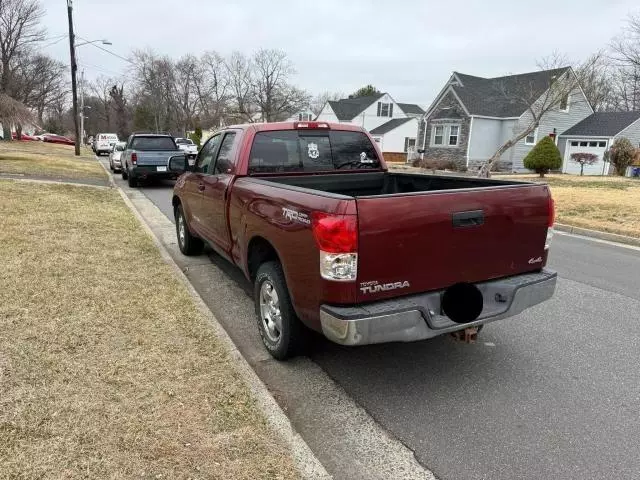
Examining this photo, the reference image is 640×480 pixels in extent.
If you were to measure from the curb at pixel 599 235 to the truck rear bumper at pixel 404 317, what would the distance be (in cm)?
707

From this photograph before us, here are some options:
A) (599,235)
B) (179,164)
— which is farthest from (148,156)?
(599,235)

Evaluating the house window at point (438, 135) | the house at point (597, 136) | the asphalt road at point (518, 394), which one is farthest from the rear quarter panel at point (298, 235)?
the house window at point (438, 135)

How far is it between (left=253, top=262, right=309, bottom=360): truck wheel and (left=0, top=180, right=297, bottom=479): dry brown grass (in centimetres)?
43

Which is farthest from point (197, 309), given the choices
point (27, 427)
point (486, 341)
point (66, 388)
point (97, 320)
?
point (486, 341)

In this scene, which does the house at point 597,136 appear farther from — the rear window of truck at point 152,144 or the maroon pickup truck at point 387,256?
the maroon pickup truck at point 387,256

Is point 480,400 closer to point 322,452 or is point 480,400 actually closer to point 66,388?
point 322,452

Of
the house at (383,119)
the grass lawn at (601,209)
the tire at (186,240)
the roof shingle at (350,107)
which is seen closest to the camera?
the tire at (186,240)

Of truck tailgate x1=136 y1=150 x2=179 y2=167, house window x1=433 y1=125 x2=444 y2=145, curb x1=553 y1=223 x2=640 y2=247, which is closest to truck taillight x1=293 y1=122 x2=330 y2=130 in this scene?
curb x1=553 y1=223 x2=640 y2=247

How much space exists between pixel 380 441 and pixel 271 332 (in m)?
1.37

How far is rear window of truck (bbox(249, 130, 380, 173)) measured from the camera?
16.0ft

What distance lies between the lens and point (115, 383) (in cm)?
327

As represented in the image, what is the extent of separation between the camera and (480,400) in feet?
11.2

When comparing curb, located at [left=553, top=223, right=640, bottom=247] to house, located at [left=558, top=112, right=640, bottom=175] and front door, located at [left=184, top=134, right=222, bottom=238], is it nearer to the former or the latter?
→ front door, located at [left=184, top=134, right=222, bottom=238]

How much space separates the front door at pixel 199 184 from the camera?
5.70 meters
